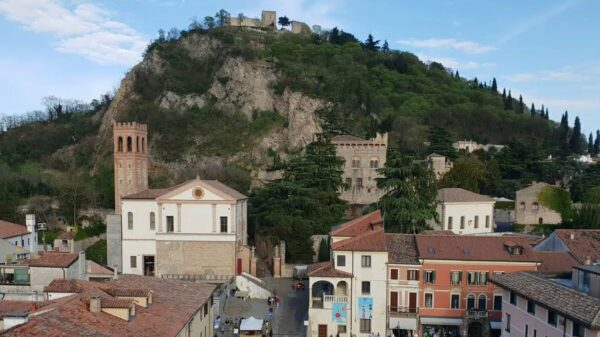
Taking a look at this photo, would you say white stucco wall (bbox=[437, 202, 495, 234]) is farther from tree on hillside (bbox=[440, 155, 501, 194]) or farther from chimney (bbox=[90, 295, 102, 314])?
chimney (bbox=[90, 295, 102, 314])

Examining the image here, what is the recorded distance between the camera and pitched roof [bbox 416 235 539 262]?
29.9 m

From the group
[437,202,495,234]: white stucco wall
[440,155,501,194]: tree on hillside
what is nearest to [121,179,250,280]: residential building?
[437,202,495,234]: white stucco wall

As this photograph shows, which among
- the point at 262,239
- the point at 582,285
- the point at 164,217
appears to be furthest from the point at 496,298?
the point at 164,217

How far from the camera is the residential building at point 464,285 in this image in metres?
29.6

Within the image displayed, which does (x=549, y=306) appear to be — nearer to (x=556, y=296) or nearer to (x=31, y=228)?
(x=556, y=296)

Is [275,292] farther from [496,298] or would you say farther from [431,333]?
[496,298]

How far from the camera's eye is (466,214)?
46219 mm

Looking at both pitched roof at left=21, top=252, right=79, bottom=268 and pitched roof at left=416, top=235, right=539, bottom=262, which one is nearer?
pitched roof at left=21, top=252, right=79, bottom=268

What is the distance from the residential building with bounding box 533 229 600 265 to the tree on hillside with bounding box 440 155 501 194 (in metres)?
19.7

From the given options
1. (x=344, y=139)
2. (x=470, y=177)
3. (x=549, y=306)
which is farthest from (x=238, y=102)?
(x=549, y=306)

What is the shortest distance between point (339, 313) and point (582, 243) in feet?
60.6

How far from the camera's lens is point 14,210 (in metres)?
54.2

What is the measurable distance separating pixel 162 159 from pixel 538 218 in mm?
54019

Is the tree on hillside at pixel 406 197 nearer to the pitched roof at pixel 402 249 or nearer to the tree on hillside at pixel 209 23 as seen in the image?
the pitched roof at pixel 402 249
